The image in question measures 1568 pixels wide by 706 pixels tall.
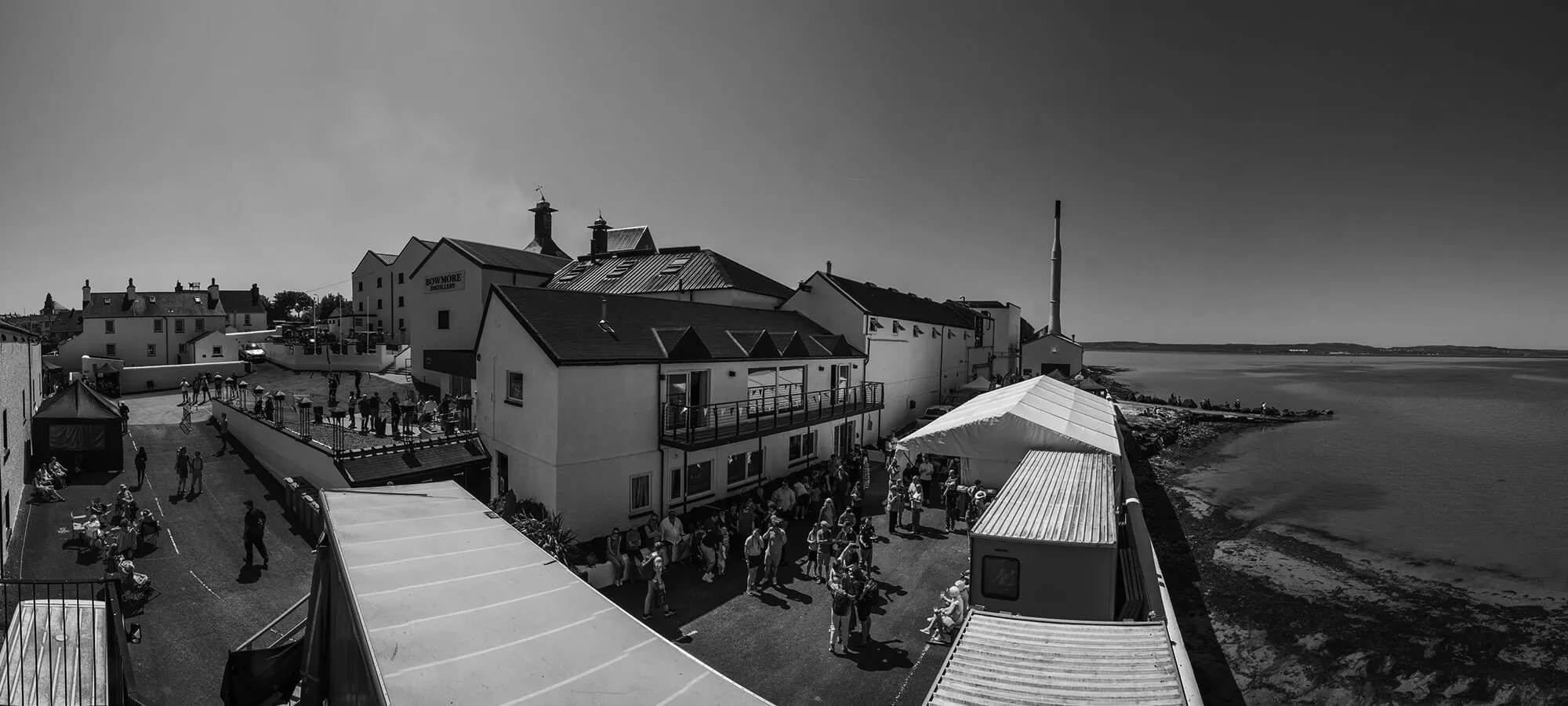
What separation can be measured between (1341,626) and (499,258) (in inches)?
1347

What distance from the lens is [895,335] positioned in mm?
33688

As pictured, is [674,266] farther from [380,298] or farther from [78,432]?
[380,298]

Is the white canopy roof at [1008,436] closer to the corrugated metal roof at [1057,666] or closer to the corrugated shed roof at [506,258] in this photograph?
the corrugated metal roof at [1057,666]

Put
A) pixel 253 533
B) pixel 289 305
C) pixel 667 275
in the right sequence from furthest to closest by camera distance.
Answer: pixel 289 305 → pixel 667 275 → pixel 253 533

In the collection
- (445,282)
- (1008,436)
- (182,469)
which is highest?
(445,282)

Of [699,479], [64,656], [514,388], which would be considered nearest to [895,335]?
[699,479]

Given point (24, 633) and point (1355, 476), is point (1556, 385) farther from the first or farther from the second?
point (24, 633)

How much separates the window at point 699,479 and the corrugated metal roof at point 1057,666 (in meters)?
12.2

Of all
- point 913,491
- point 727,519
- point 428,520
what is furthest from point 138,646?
point 913,491

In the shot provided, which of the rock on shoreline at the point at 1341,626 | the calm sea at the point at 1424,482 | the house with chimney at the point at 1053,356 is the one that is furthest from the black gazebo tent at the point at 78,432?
the house with chimney at the point at 1053,356

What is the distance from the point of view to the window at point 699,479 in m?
19.2

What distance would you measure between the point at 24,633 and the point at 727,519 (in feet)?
40.3

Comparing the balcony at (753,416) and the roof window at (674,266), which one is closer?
the balcony at (753,416)

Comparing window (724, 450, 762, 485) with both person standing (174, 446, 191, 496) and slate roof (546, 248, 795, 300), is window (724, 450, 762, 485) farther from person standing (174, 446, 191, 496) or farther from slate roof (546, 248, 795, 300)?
person standing (174, 446, 191, 496)
